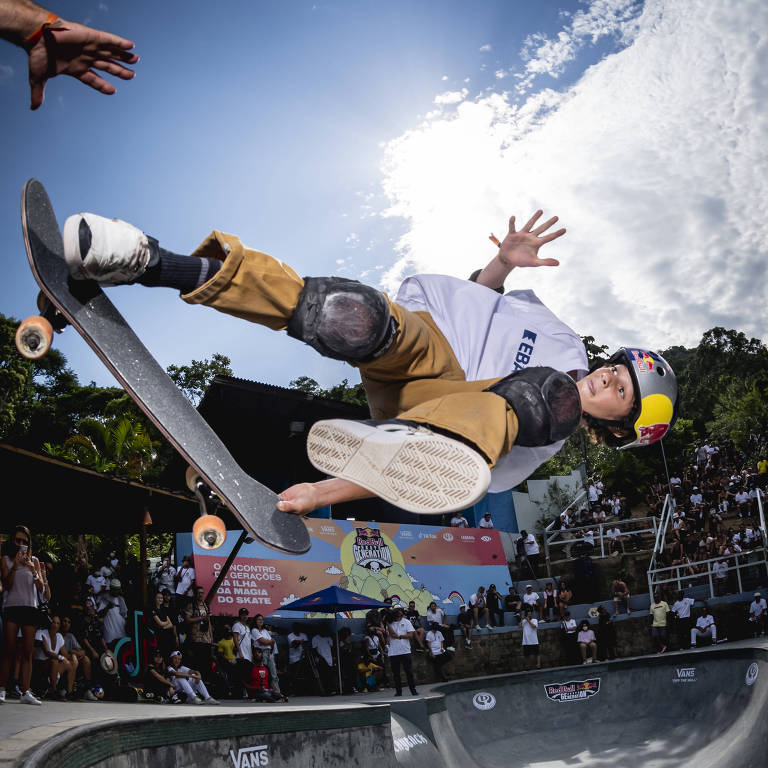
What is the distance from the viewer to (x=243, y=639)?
1127 cm

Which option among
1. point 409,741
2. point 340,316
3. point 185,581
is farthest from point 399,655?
point 340,316

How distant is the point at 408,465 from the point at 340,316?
631 mm

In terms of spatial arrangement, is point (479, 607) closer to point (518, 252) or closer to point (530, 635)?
point (530, 635)

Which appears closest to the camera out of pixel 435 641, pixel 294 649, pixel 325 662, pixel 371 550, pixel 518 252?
pixel 518 252

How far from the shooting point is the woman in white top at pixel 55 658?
7668 mm

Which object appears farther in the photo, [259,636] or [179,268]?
[259,636]

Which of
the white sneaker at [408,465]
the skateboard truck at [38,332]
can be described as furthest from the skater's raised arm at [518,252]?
the skateboard truck at [38,332]

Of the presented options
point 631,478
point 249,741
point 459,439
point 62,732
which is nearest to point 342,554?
point 249,741

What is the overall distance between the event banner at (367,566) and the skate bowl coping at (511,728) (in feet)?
14.4

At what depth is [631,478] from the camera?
94.1 feet

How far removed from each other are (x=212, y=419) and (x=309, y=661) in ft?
20.0

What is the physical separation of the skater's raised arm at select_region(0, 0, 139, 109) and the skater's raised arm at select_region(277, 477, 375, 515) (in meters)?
1.99

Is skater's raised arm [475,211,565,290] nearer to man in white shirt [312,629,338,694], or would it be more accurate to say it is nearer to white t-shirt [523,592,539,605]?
man in white shirt [312,629,338,694]

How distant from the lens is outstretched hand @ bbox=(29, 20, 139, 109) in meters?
3.06
